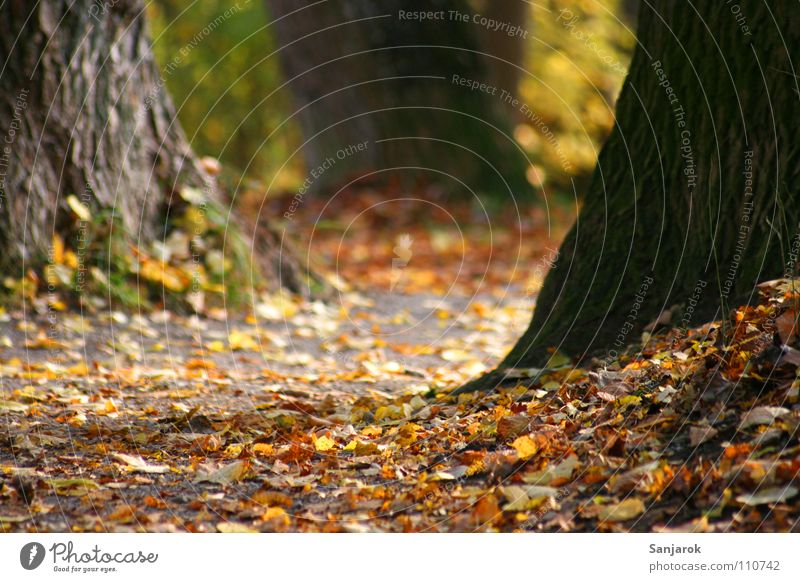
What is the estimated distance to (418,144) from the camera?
957 centimetres

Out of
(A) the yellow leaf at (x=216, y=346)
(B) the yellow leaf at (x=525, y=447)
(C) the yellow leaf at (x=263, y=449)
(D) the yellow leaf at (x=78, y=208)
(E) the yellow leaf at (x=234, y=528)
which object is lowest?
(E) the yellow leaf at (x=234, y=528)

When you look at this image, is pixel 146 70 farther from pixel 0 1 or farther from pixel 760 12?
pixel 760 12

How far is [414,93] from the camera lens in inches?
374

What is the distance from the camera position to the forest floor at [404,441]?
2688 millimetres

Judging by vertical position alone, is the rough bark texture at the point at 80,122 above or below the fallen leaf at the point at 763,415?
above

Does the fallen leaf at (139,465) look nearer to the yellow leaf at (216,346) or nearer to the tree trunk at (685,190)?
the tree trunk at (685,190)

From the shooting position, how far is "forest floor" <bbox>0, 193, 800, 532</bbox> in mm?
2688

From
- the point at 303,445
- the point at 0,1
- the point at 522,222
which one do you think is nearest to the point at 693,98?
the point at 303,445

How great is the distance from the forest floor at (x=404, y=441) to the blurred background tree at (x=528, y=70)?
10.0 metres

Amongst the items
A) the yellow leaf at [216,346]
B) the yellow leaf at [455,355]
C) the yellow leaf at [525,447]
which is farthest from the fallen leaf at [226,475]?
the yellow leaf at [455,355]

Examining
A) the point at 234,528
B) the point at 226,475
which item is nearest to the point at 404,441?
the point at 226,475

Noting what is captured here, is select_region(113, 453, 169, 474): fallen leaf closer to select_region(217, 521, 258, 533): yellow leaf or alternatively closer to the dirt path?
the dirt path

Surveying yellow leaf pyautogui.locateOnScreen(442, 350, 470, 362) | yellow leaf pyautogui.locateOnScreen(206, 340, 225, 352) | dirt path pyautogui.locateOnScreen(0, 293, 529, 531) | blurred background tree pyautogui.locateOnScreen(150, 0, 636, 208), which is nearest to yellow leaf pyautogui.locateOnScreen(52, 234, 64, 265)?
dirt path pyautogui.locateOnScreen(0, 293, 529, 531)

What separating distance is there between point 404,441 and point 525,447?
1.72ft
